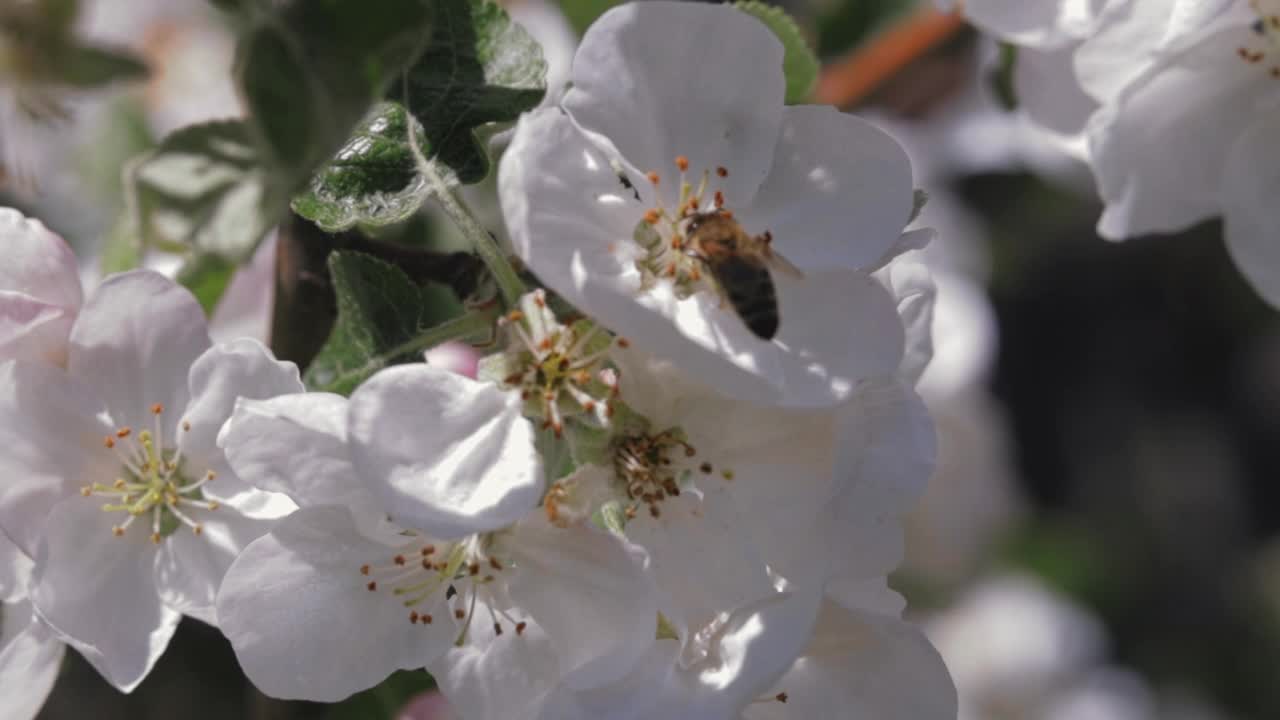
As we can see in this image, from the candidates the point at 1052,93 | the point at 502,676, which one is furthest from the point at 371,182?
the point at 1052,93

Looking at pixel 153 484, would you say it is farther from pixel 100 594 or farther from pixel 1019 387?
pixel 1019 387

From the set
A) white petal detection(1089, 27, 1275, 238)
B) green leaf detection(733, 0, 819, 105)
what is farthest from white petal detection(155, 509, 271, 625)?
white petal detection(1089, 27, 1275, 238)

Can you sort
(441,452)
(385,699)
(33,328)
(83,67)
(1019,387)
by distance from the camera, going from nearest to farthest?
(441,452)
(33,328)
(385,699)
(83,67)
(1019,387)

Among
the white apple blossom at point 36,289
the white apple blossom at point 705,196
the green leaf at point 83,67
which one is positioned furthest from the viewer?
the green leaf at point 83,67

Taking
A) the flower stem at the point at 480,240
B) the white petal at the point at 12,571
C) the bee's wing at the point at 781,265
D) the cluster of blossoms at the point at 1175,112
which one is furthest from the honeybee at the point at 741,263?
the white petal at the point at 12,571

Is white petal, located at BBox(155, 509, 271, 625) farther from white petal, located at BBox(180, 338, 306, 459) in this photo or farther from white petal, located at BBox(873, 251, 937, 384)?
white petal, located at BBox(873, 251, 937, 384)

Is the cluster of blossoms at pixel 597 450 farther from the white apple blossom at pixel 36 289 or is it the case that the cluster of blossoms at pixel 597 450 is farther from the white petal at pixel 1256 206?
the white petal at pixel 1256 206

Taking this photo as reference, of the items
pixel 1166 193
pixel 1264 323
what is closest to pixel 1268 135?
pixel 1166 193
